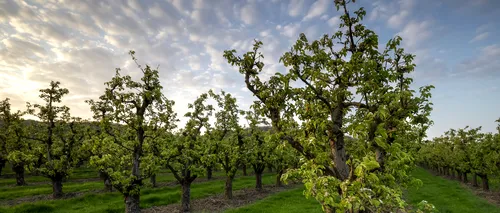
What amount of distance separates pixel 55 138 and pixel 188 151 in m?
25.9

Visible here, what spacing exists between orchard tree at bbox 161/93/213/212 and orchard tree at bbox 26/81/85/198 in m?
17.3

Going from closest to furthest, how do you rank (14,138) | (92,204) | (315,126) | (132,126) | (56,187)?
(315,126) < (132,126) < (92,204) < (56,187) < (14,138)

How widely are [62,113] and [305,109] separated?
37.6 metres

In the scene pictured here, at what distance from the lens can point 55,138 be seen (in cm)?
3962

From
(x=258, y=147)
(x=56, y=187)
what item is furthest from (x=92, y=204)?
(x=258, y=147)

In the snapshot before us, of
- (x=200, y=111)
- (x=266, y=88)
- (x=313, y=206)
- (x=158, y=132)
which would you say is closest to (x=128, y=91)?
(x=158, y=132)

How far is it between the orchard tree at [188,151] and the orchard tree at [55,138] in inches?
682

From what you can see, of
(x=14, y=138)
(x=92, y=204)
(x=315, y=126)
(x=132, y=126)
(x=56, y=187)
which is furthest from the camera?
(x=14, y=138)

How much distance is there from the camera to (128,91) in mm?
23859

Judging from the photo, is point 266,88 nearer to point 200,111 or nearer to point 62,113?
point 200,111

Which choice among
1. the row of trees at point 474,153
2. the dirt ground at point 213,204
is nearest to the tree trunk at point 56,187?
the dirt ground at point 213,204

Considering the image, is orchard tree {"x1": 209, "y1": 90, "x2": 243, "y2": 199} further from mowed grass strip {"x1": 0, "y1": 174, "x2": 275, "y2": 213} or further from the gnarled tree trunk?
the gnarled tree trunk

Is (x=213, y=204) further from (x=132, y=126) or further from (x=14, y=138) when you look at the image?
(x=14, y=138)

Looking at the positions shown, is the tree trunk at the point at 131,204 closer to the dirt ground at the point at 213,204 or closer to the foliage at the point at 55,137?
the dirt ground at the point at 213,204
